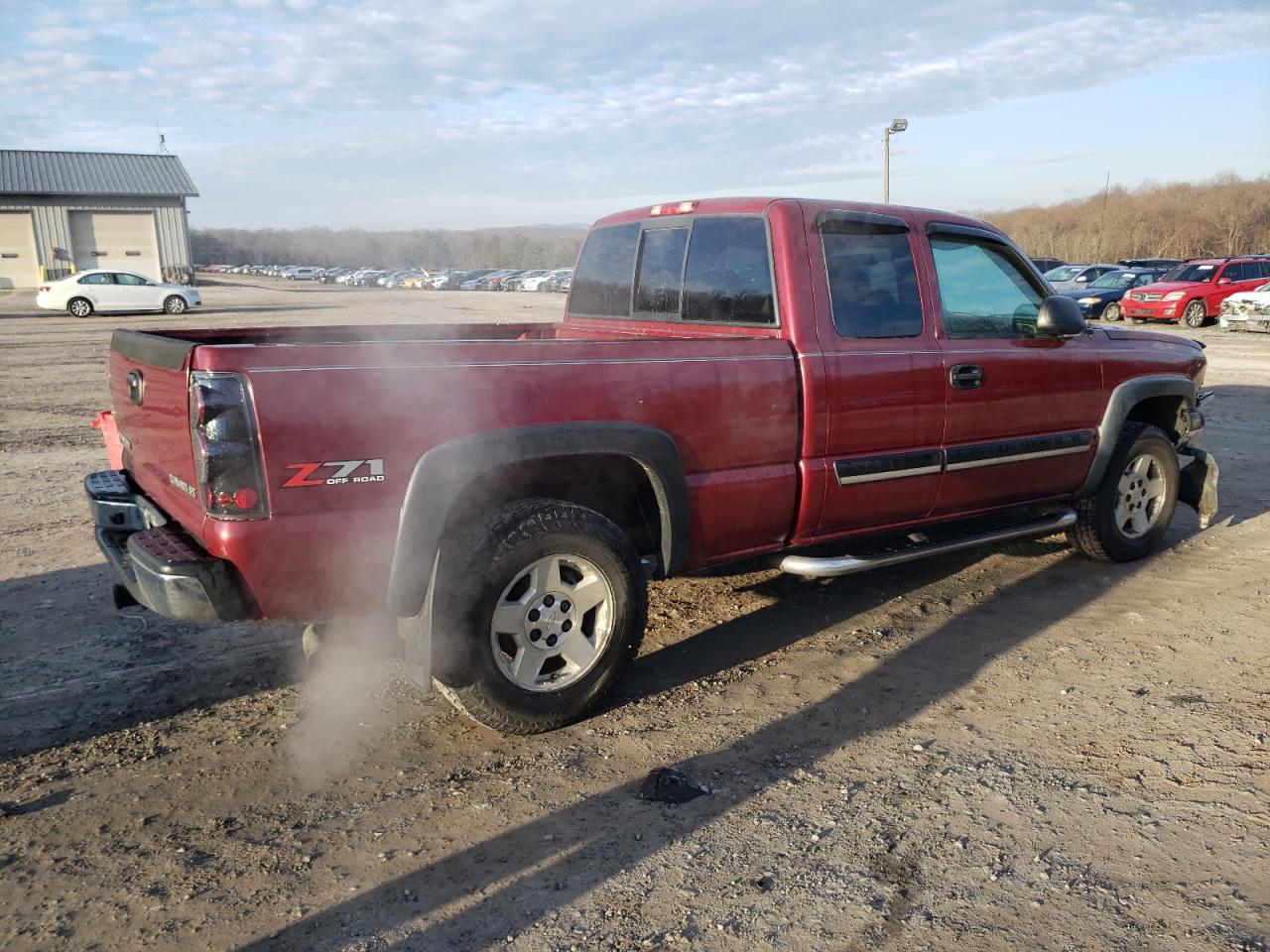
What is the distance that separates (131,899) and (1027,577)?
4.70 meters

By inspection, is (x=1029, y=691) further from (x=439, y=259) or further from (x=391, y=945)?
(x=439, y=259)

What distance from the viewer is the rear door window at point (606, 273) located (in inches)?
201

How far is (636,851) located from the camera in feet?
9.76

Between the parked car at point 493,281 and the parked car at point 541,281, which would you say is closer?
the parked car at point 541,281

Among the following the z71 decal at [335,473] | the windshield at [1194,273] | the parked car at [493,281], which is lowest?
the z71 decal at [335,473]

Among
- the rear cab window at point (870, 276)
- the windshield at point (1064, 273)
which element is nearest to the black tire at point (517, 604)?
the rear cab window at point (870, 276)

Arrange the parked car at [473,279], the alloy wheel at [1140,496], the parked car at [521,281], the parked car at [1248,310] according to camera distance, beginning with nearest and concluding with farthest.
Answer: the alloy wheel at [1140,496] < the parked car at [1248,310] < the parked car at [521,281] < the parked car at [473,279]

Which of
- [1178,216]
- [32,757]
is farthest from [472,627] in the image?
[1178,216]

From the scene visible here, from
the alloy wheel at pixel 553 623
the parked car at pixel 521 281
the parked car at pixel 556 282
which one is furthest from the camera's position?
the parked car at pixel 521 281

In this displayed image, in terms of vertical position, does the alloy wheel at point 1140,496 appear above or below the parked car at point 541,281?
below

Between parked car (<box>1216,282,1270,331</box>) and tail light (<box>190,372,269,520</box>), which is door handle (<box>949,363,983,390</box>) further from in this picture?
parked car (<box>1216,282,1270,331</box>)

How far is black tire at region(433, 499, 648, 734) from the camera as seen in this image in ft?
11.1

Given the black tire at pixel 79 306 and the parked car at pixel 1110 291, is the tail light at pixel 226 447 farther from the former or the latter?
the black tire at pixel 79 306

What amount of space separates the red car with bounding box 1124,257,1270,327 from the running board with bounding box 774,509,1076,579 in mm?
20697
